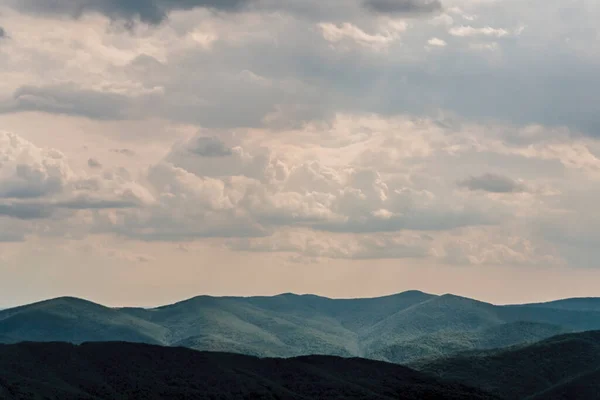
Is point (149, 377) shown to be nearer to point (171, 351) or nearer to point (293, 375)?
point (171, 351)

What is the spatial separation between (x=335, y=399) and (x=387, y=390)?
1850cm

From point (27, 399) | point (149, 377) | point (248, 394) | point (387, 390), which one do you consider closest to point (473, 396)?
point (387, 390)

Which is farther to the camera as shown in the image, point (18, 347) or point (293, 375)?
point (293, 375)

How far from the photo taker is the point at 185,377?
16200cm

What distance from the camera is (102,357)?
546 feet

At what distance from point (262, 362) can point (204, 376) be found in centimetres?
2156

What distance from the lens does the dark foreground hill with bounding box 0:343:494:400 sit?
146 metres

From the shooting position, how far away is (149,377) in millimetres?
158250

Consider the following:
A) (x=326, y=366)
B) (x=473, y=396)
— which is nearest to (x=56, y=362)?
(x=326, y=366)

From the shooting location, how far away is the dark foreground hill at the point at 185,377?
146m

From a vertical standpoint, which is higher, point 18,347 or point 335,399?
point 18,347

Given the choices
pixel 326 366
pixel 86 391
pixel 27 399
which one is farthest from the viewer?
pixel 326 366

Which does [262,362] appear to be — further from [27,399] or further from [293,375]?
[27,399]

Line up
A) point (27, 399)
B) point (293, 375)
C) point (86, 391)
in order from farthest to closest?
point (293, 375) < point (86, 391) < point (27, 399)
